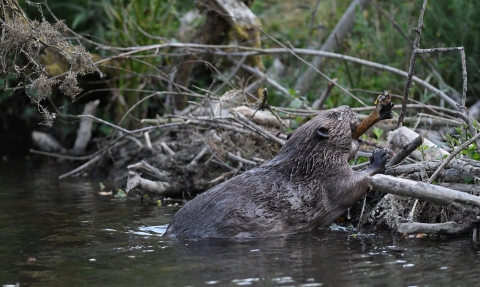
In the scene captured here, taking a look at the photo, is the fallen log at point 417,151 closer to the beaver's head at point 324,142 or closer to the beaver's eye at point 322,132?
the beaver's head at point 324,142

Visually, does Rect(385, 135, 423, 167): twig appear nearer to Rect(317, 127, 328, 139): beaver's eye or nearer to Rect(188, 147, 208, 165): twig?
Rect(317, 127, 328, 139): beaver's eye

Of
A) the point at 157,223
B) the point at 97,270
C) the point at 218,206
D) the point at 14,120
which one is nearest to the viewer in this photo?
the point at 97,270

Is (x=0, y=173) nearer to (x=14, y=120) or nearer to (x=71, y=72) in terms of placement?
(x=14, y=120)

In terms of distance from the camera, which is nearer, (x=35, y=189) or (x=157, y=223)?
(x=157, y=223)

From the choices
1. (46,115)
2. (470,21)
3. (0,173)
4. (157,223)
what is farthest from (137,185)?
(470,21)

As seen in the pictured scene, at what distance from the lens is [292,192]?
5.24 m

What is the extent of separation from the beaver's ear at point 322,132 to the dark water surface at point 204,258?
74 cm

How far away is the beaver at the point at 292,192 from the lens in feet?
16.5

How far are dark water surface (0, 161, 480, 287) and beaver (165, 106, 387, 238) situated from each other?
0.15 meters

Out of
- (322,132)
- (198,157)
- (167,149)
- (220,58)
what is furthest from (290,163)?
(220,58)

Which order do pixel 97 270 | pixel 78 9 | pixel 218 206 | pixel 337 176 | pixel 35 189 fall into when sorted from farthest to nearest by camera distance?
pixel 78 9, pixel 35 189, pixel 337 176, pixel 218 206, pixel 97 270

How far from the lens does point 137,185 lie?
21.7ft

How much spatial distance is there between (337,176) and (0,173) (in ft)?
18.1

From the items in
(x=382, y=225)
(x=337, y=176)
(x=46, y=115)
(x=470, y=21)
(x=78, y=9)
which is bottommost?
(x=382, y=225)
